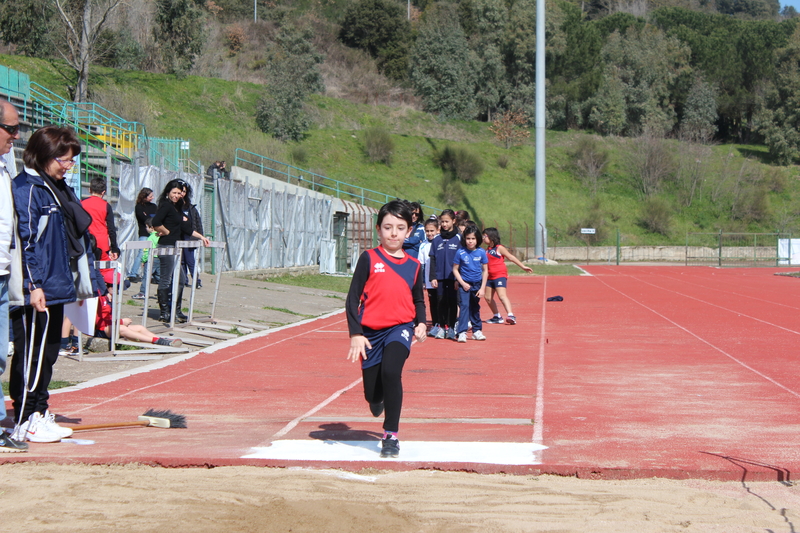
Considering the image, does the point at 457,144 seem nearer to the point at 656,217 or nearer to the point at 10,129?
the point at 656,217

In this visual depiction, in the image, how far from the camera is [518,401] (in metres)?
7.53

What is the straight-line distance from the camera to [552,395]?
7844 mm

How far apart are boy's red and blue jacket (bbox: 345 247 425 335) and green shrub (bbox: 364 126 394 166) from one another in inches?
2100

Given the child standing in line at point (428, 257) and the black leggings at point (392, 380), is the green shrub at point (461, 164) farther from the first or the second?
the black leggings at point (392, 380)

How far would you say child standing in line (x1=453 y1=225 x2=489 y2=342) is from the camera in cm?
1189

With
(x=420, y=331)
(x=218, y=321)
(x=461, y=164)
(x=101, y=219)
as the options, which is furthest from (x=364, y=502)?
(x=461, y=164)

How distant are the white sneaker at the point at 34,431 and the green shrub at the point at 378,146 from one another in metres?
53.4

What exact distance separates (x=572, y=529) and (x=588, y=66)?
78.3m

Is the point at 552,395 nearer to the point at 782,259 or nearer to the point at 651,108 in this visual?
the point at 782,259

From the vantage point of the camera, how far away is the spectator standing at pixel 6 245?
5113 millimetres

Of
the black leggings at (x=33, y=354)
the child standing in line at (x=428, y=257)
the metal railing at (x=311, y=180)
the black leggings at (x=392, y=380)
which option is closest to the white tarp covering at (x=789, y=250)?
the metal railing at (x=311, y=180)

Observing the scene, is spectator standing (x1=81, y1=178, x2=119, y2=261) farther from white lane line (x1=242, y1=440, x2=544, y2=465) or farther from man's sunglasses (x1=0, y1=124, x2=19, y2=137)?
white lane line (x1=242, y1=440, x2=544, y2=465)

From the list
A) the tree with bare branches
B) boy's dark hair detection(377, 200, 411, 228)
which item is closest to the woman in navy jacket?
boy's dark hair detection(377, 200, 411, 228)

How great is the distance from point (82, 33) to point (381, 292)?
146 ft
